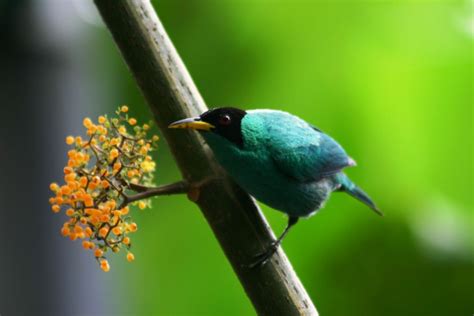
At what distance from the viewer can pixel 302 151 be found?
1.80 m

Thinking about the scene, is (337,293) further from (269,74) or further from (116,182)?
(116,182)

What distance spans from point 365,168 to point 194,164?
4.34 feet

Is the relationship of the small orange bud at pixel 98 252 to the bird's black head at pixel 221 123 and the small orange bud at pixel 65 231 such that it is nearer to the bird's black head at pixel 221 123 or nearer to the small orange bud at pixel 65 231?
the small orange bud at pixel 65 231

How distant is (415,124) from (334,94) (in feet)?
1.12

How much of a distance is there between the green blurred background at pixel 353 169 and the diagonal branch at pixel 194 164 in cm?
113

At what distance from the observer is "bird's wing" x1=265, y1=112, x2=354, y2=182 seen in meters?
1.72

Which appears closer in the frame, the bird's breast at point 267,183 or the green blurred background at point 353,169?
the bird's breast at point 267,183

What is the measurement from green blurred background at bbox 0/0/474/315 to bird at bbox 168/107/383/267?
21.5 inches

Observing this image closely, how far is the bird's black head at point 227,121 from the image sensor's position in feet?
4.52

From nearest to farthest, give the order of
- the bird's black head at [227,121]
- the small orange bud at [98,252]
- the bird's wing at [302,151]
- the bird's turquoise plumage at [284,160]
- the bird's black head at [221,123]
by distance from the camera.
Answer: the small orange bud at [98,252], the bird's black head at [221,123], the bird's black head at [227,121], the bird's turquoise plumage at [284,160], the bird's wing at [302,151]

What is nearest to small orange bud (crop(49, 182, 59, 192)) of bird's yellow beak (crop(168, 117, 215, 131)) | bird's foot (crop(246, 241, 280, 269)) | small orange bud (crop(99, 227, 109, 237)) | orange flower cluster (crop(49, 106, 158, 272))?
orange flower cluster (crop(49, 106, 158, 272))

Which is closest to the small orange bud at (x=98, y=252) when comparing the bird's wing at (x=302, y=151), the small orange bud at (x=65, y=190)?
the small orange bud at (x=65, y=190)

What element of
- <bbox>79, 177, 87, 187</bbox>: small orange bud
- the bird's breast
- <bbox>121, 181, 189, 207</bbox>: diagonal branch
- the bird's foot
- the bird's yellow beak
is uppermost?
the bird's yellow beak

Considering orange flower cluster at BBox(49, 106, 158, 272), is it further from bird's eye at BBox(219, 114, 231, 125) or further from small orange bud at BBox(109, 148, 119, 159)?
bird's eye at BBox(219, 114, 231, 125)
